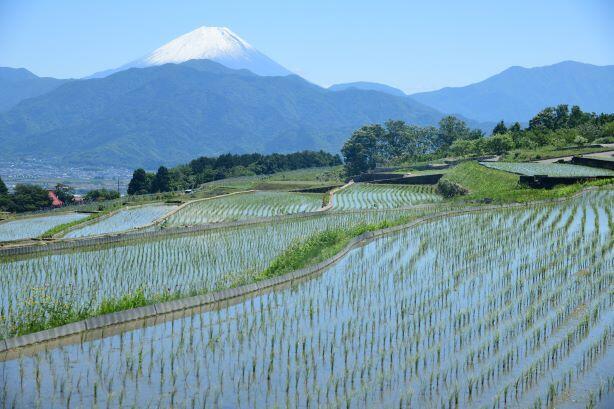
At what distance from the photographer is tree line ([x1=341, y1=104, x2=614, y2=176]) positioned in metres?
77.5

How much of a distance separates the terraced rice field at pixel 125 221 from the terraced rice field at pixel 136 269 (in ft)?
23.1

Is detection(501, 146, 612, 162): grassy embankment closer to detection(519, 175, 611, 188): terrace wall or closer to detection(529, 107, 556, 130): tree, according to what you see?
detection(519, 175, 611, 188): terrace wall

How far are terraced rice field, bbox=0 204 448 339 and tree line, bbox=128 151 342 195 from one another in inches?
2160

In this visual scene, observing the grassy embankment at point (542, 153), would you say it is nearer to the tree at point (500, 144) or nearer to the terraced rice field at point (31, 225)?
the tree at point (500, 144)

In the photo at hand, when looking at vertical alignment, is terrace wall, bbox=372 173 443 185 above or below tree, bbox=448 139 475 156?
below

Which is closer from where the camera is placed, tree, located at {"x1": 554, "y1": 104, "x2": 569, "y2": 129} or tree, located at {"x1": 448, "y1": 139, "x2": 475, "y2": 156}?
tree, located at {"x1": 448, "y1": 139, "x2": 475, "y2": 156}

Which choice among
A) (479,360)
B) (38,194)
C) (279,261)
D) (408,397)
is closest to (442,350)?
(479,360)

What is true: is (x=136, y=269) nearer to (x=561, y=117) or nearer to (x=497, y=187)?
(x=497, y=187)

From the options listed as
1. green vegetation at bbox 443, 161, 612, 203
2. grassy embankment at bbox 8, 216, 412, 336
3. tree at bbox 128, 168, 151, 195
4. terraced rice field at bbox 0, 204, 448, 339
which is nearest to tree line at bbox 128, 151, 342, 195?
tree at bbox 128, 168, 151, 195

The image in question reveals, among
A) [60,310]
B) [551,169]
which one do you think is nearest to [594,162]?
[551,169]

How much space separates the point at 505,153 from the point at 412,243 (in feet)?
157

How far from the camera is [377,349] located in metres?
17.2

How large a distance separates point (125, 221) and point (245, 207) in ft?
29.0

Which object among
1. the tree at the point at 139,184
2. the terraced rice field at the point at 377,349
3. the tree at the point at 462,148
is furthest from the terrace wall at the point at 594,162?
the tree at the point at 139,184
